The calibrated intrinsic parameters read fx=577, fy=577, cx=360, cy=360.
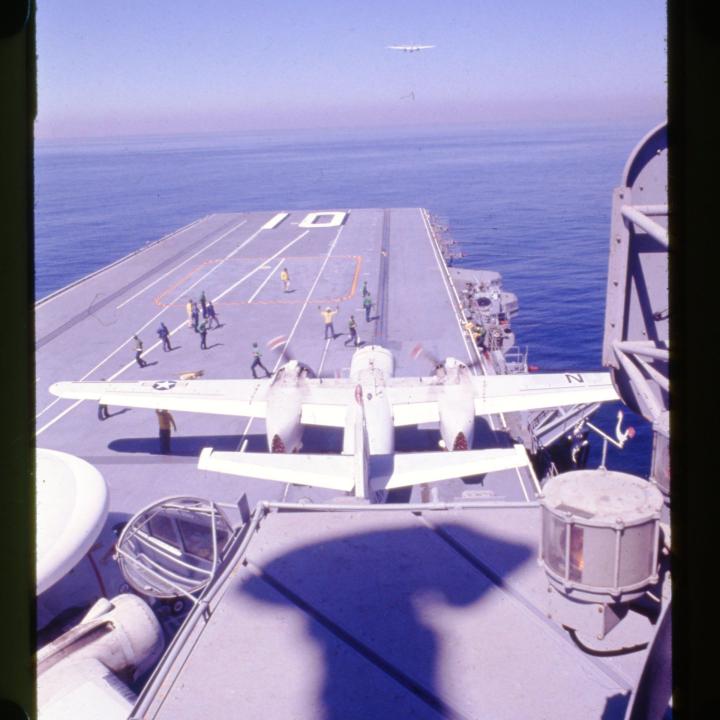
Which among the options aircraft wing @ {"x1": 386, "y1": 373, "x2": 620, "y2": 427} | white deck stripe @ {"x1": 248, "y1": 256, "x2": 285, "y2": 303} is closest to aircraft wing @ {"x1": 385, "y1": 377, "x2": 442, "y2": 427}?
aircraft wing @ {"x1": 386, "y1": 373, "x2": 620, "y2": 427}

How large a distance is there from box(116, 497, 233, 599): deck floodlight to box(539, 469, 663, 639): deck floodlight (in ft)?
33.2

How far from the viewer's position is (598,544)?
19.4 ft

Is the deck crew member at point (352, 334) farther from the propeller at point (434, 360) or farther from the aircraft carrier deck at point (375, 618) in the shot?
the aircraft carrier deck at point (375, 618)

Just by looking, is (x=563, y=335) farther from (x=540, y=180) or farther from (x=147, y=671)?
(x=540, y=180)

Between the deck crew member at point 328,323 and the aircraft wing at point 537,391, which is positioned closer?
the aircraft wing at point 537,391

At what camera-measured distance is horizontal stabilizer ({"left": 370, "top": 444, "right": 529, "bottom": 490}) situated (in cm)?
Answer: 1952

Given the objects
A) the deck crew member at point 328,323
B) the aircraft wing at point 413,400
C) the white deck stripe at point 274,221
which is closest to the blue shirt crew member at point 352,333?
the deck crew member at point 328,323

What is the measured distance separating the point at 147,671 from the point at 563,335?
4792 centimetres

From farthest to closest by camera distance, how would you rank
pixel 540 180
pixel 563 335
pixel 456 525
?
pixel 540 180, pixel 563 335, pixel 456 525

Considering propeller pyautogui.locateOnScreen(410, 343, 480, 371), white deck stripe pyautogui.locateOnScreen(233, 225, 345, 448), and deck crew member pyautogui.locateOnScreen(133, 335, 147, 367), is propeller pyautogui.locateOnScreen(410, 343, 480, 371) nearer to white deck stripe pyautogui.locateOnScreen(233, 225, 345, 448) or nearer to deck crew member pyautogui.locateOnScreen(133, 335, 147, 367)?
white deck stripe pyautogui.locateOnScreen(233, 225, 345, 448)

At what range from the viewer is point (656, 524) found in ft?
19.4

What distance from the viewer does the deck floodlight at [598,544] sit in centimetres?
587

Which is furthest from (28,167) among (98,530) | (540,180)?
(540,180)

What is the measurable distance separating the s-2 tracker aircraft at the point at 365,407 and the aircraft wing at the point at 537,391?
0.05 m
